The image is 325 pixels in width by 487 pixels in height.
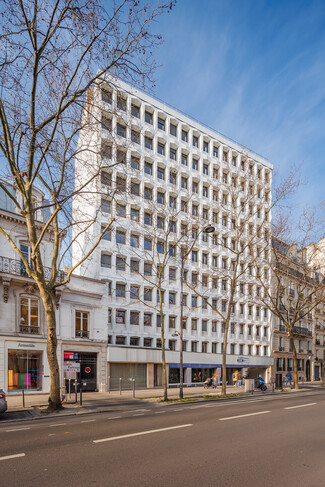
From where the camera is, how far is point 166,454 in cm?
734

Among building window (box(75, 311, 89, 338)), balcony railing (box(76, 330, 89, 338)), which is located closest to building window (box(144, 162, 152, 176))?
building window (box(75, 311, 89, 338))

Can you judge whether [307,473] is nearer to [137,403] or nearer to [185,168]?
[137,403]

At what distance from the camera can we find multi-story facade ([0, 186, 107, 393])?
23.6 meters

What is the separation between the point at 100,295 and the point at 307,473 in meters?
24.1

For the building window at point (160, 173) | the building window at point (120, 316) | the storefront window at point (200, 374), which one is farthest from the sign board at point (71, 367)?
the building window at point (160, 173)

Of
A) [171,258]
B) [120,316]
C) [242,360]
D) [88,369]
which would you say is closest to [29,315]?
[88,369]

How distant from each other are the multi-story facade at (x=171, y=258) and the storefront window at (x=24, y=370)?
23.4 feet

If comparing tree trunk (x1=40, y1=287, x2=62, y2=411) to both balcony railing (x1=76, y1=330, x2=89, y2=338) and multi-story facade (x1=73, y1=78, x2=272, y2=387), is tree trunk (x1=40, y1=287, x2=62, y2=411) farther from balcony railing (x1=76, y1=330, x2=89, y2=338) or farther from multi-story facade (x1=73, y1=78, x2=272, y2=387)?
multi-story facade (x1=73, y1=78, x2=272, y2=387)

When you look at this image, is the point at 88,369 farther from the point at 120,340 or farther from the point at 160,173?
the point at 160,173

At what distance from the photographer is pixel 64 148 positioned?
16.4 meters

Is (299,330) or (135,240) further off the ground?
(135,240)

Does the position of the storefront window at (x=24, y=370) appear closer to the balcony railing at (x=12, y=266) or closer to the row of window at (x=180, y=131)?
the balcony railing at (x=12, y=266)

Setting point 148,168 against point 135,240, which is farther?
point 148,168

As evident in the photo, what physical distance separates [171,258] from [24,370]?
1894 cm
